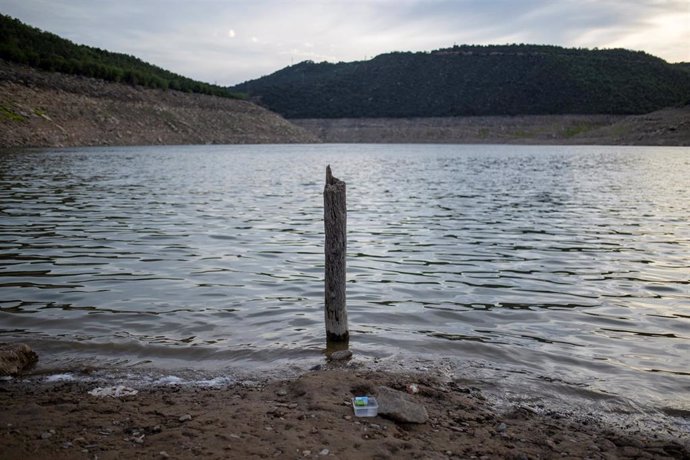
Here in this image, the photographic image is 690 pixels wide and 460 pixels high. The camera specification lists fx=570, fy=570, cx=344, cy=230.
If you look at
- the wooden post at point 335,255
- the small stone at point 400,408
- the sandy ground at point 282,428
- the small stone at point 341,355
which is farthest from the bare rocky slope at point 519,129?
the small stone at point 400,408

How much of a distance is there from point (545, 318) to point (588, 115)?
11234 centimetres

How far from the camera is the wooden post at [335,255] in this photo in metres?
7.42

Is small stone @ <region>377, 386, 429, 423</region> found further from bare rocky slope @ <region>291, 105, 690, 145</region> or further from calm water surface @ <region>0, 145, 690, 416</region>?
bare rocky slope @ <region>291, 105, 690, 145</region>

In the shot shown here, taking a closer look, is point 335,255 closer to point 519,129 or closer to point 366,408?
point 366,408

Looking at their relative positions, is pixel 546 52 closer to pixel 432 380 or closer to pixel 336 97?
pixel 336 97

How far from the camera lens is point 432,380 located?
21.1 feet

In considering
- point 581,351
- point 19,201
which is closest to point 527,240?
point 581,351

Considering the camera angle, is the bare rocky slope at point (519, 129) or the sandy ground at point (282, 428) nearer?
the sandy ground at point (282, 428)

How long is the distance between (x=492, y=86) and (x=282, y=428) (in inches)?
5473

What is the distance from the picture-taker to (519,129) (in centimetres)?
11188

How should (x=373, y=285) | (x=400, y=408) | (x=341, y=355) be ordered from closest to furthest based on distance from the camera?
1. (x=400, y=408)
2. (x=341, y=355)
3. (x=373, y=285)

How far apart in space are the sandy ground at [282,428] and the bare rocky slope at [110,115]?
180 feet

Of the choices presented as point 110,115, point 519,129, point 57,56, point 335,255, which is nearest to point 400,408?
point 335,255

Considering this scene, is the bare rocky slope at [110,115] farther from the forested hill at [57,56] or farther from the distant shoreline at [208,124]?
the forested hill at [57,56]
